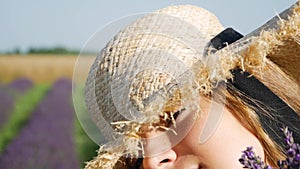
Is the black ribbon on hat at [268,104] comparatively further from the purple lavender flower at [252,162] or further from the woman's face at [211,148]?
the purple lavender flower at [252,162]

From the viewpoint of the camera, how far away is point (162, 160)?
1.66 metres

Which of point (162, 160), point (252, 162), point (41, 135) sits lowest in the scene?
point (41, 135)

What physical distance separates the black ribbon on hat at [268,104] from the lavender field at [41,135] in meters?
5.97

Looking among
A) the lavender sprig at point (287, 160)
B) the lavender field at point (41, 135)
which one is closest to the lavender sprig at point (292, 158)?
the lavender sprig at point (287, 160)

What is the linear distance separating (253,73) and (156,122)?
8.5 inches

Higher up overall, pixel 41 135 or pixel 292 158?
pixel 292 158

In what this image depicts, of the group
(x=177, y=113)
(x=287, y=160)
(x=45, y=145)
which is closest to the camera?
(x=287, y=160)

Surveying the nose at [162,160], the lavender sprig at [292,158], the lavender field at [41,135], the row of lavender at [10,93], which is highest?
the lavender sprig at [292,158]

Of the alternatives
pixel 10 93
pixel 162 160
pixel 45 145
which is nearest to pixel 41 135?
pixel 45 145

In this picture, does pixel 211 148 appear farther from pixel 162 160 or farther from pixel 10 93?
pixel 10 93

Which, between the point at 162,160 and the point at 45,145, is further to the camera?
the point at 45,145

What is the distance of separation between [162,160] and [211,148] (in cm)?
11

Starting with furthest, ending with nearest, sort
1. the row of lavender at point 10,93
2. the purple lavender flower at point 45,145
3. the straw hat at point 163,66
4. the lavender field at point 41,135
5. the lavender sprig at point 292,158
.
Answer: the row of lavender at point 10,93
the lavender field at point 41,135
the purple lavender flower at point 45,145
the straw hat at point 163,66
the lavender sprig at point 292,158

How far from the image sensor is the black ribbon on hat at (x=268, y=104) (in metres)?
1.63
